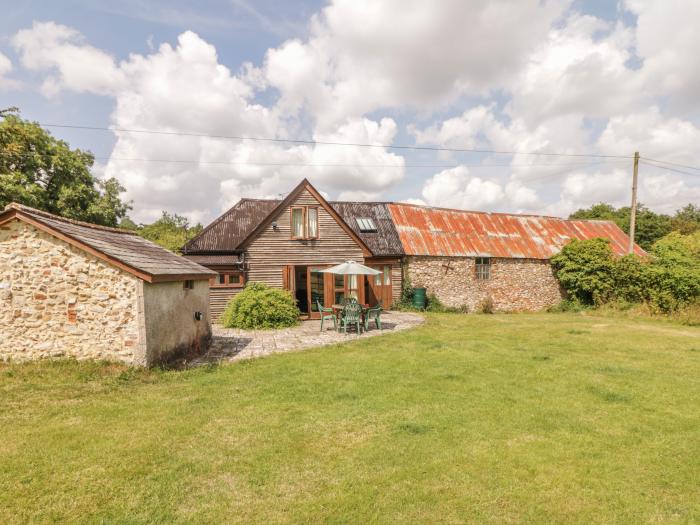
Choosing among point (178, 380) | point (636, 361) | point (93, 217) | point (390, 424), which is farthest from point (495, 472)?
point (93, 217)

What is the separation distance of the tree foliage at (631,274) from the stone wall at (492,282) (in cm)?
128

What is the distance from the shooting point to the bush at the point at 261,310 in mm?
15086

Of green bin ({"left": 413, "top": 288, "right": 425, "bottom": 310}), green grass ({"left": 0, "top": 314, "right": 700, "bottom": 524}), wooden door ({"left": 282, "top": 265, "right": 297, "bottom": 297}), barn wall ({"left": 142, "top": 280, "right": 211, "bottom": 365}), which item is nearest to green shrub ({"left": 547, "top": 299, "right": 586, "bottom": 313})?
green bin ({"left": 413, "top": 288, "right": 425, "bottom": 310})

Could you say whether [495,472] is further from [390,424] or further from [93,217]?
[93,217]

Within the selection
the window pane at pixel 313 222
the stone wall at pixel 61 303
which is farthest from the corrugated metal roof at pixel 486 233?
the stone wall at pixel 61 303

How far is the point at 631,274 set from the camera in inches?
793

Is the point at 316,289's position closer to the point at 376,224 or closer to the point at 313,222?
the point at 313,222

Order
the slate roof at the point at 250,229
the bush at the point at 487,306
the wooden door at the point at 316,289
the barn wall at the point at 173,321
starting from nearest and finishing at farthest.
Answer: the barn wall at the point at 173,321
the wooden door at the point at 316,289
the slate roof at the point at 250,229
the bush at the point at 487,306

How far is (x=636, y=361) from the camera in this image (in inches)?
377

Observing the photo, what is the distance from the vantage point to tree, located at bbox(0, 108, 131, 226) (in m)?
20.9

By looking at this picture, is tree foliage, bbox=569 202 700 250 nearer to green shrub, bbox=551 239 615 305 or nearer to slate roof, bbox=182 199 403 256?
green shrub, bbox=551 239 615 305

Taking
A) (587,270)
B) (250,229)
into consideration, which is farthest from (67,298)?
(587,270)

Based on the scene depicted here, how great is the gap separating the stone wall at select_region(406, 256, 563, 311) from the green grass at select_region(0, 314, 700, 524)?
1256 cm

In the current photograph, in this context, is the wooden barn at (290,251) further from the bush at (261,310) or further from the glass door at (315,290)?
the bush at (261,310)
